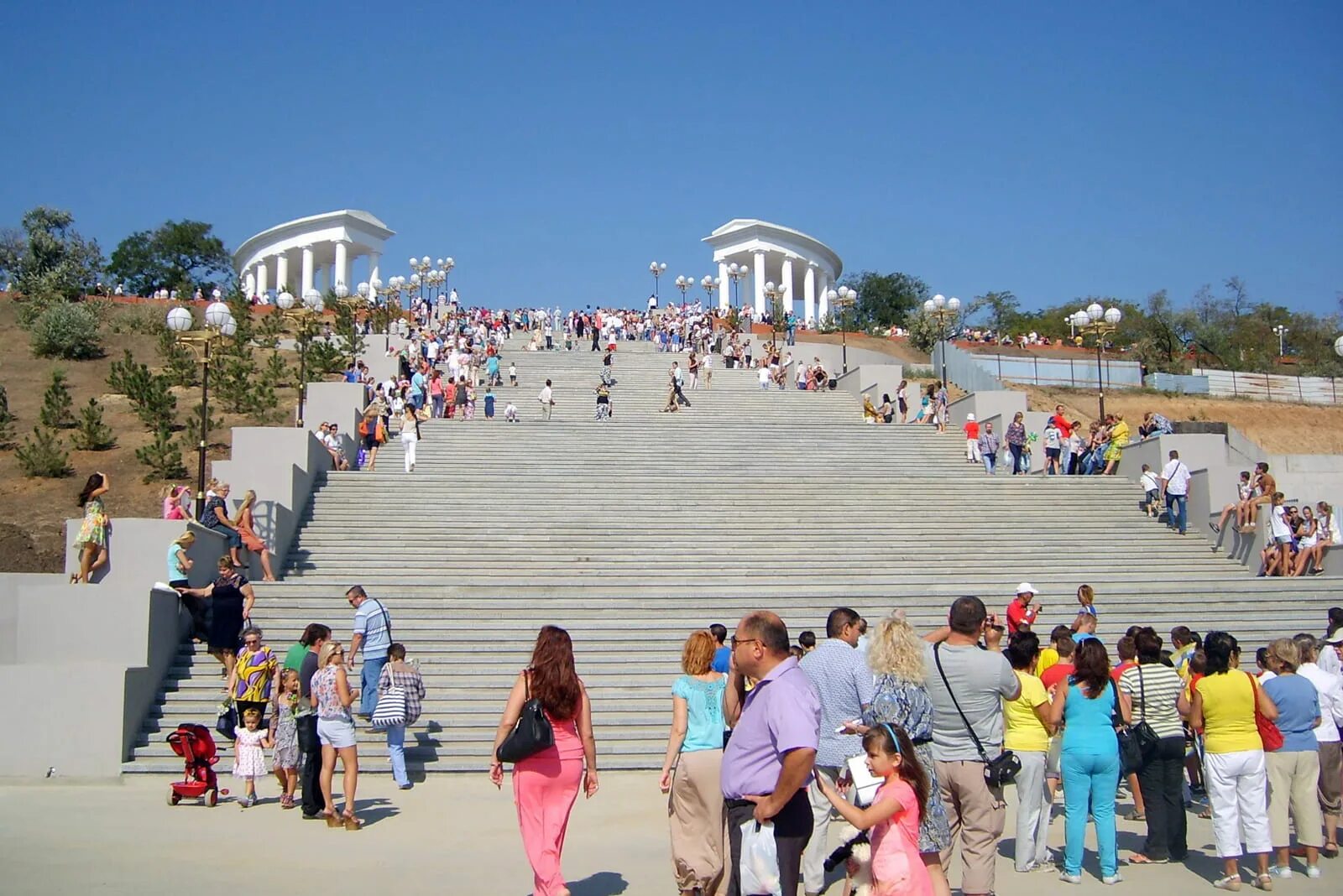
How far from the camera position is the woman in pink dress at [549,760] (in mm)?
6645

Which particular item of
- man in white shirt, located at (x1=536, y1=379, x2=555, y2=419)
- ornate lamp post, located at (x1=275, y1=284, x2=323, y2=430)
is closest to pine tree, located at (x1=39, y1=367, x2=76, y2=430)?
ornate lamp post, located at (x1=275, y1=284, x2=323, y2=430)

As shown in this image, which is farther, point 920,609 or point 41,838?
point 920,609

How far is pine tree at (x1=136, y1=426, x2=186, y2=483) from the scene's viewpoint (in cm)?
2677

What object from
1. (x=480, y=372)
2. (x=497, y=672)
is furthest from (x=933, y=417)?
(x=497, y=672)

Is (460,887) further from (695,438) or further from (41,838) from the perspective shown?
(695,438)

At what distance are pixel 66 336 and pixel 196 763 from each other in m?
34.4

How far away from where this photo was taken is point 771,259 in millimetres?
70750

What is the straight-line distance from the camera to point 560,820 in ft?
22.1

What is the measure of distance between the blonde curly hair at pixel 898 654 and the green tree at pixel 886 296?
89.6 metres

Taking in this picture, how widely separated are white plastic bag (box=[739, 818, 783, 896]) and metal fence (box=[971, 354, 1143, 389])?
4070 cm

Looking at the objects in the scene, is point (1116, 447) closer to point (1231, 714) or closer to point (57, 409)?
point (1231, 714)

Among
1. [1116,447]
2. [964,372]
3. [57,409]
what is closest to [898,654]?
[1116,447]

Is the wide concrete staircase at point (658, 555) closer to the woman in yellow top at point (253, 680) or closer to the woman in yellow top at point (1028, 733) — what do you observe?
the woman in yellow top at point (253, 680)

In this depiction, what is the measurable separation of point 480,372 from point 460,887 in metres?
29.1
